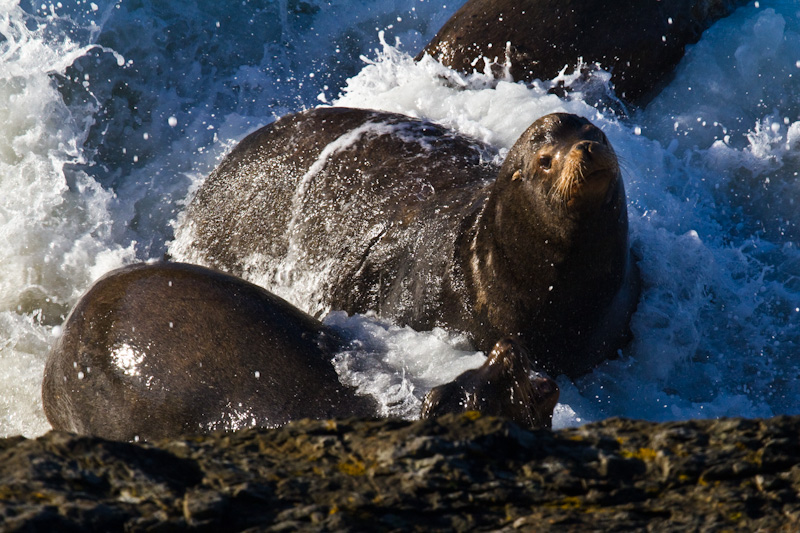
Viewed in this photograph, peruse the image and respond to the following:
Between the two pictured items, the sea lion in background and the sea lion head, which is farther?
the sea lion in background

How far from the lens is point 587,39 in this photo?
7.95 meters

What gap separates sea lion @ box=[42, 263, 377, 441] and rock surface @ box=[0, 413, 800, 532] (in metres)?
2.33

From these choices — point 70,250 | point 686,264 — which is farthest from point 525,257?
point 70,250

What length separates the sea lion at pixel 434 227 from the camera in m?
5.20

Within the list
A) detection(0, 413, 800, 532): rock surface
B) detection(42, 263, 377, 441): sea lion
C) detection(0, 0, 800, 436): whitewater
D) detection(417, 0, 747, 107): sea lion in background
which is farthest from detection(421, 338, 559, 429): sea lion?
detection(417, 0, 747, 107): sea lion in background

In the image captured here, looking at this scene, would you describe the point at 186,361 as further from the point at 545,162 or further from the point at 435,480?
the point at 435,480

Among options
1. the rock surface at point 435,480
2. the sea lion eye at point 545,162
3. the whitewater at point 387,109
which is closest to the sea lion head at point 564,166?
the sea lion eye at point 545,162

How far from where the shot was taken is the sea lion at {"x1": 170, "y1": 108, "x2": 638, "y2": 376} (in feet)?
17.0

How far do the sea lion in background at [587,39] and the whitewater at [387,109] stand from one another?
0.61ft

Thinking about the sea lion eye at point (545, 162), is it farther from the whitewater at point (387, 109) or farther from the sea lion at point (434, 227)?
the whitewater at point (387, 109)

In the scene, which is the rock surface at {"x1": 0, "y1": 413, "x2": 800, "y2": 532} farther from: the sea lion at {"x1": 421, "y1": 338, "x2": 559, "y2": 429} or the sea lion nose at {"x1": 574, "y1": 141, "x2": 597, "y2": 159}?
the sea lion nose at {"x1": 574, "y1": 141, "x2": 597, "y2": 159}

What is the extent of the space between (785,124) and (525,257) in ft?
11.6

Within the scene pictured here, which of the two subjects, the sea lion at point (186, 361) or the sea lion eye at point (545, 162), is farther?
the sea lion eye at point (545, 162)

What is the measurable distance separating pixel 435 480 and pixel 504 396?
82.4 inches
